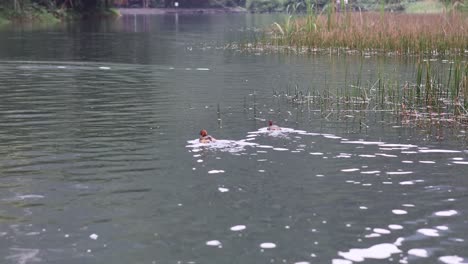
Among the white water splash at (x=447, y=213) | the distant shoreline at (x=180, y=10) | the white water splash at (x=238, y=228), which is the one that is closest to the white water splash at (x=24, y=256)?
the white water splash at (x=238, y=228)

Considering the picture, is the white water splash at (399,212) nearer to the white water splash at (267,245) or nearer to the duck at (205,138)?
the white water splash at (267,245)

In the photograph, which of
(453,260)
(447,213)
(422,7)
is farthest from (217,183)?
(422,7)

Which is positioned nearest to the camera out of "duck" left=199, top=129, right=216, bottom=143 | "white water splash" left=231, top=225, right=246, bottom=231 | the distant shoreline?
"white water splash" left=231, top=225, right=246, bottom=231

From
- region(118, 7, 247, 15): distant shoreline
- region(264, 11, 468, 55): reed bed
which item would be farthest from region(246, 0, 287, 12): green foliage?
region(264, 11, 468, 55): reed bed

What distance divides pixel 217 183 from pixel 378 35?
→ 2890cm

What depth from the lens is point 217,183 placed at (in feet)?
48.1

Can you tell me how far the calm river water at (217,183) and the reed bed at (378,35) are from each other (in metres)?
13.5

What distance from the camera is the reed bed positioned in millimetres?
38406

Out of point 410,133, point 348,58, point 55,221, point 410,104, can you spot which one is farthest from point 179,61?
point 55,221

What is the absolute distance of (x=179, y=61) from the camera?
4372cm

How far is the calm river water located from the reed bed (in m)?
13.5

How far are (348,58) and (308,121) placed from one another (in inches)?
792

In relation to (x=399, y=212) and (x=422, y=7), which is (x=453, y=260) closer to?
(x=399, y=212)

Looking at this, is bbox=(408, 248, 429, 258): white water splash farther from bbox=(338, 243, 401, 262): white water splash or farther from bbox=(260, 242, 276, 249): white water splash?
bbox=(260, 242, 276, 249): white water splash
